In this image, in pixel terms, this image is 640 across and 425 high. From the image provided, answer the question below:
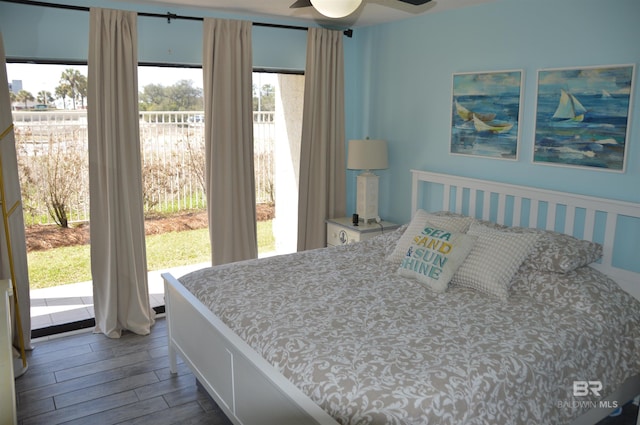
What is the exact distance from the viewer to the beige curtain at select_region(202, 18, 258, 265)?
4.14 m

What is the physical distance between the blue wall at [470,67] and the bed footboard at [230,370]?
7.42ft

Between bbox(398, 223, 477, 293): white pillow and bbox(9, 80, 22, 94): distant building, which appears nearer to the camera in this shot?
bbox(398, 223, 477, 293): white pillow

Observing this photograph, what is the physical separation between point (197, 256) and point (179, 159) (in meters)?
1.12

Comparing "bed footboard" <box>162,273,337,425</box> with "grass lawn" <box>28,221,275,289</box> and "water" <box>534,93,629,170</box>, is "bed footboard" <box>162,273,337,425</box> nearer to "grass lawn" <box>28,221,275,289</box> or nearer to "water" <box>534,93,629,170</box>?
"water" <box>534,93,629,170</box>

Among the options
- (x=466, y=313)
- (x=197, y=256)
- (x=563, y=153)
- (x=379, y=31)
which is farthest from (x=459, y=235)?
(x=197, y=256)

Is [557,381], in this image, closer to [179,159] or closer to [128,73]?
[128,73]

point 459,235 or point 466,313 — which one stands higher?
point 459,235

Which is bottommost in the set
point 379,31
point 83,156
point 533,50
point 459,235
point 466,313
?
point 466,313

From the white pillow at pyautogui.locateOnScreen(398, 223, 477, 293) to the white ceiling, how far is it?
4.82ft

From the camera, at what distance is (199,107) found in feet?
17.3

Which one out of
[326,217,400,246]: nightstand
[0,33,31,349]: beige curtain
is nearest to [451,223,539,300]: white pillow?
[326,217,400,246]: nightstand

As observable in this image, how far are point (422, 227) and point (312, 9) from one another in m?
2.00
